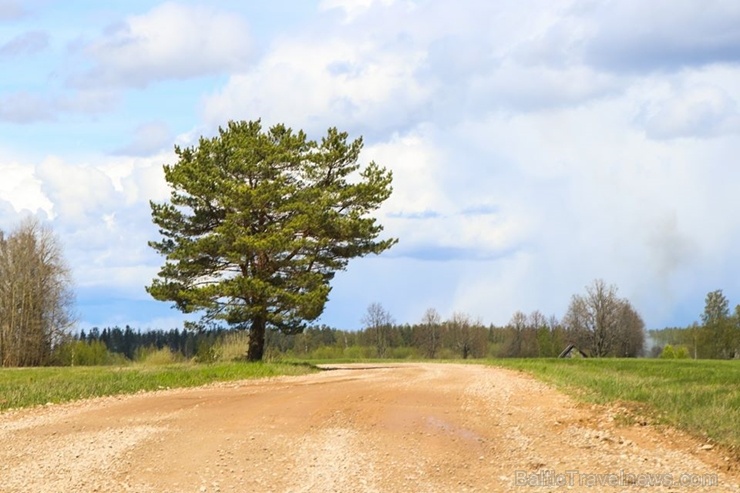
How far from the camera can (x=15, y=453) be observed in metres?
12.6

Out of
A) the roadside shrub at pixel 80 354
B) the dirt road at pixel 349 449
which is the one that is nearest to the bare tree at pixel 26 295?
the roadside shrub at pixel 80 354

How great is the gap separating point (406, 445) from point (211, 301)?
74.6 ft

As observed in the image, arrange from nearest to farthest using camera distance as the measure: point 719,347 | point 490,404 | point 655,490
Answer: point 655,490 < point 490,404 < point 719,347

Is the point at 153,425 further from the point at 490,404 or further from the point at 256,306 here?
the point at 256,306

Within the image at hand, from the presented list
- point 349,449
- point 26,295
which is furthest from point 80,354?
point 349,449

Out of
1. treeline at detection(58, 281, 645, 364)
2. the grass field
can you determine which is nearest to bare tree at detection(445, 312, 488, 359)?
treeline at detection(58, 281, 645, 364)

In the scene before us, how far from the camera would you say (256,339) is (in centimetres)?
3531

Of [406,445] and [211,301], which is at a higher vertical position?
[211,301]

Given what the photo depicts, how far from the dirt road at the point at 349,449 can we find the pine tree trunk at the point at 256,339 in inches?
687

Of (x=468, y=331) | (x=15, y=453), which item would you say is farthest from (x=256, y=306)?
(x=468, y=331)

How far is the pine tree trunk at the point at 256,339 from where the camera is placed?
3516 centimetres

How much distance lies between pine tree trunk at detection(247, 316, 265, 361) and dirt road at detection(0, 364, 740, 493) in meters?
17.5

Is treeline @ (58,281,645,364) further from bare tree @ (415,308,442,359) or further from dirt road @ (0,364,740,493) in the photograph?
dirt road @ (0,364,740,493)

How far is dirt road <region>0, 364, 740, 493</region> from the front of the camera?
33.6ft
